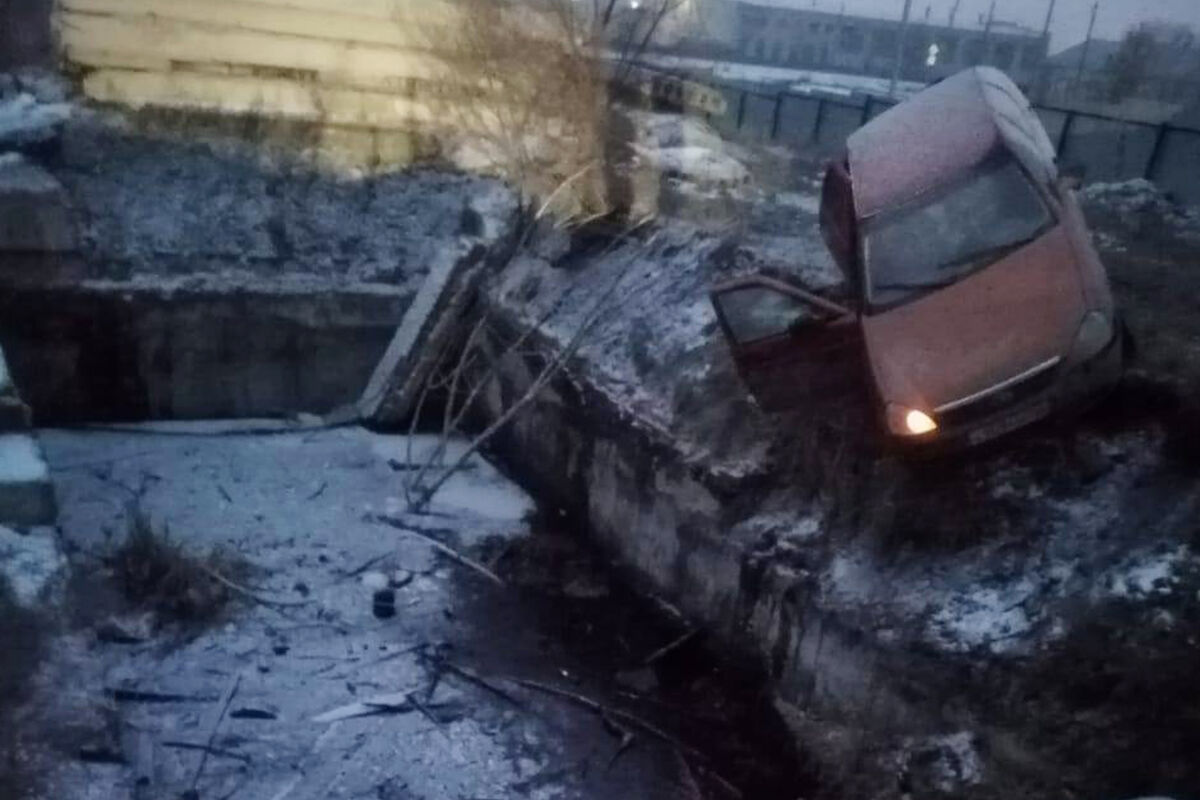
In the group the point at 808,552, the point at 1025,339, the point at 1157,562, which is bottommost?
the point at 808,552

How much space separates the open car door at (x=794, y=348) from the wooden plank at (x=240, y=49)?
25.4 ft

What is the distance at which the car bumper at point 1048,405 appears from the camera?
21.0 ft

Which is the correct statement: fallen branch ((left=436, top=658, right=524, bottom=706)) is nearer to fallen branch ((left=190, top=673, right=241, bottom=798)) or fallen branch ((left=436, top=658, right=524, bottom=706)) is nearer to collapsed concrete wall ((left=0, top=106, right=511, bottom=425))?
fallen branch ((left=190, top=673, right=241, bottom=798))

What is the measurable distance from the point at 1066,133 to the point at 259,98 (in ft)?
37.4

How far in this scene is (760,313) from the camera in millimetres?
8141

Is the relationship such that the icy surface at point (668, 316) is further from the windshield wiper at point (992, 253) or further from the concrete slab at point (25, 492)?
the concrete slab at point (25, 492)

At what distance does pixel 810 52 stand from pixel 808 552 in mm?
40176

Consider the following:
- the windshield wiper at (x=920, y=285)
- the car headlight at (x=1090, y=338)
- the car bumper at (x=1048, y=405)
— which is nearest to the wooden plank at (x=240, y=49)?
the windshield wiper at (x=920, y=285)

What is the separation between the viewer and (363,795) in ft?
20.3

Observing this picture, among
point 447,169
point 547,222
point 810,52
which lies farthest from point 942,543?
point 810,52

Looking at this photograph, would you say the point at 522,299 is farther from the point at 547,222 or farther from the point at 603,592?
the point at 603,592

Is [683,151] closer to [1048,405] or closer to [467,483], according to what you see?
[467,483]

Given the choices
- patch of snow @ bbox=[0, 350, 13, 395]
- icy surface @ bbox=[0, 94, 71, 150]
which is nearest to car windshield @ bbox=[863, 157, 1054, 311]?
patch of snow @ bbox=[0, 350, 13, 395]

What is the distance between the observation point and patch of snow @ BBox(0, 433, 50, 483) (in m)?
6.22
